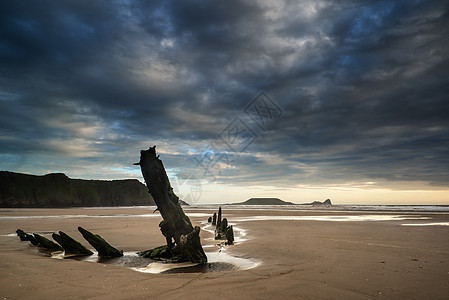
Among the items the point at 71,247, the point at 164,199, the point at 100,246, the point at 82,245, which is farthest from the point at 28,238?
the point at 164,199

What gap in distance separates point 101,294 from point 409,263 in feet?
30.8

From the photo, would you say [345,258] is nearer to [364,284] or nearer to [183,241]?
[364,284]

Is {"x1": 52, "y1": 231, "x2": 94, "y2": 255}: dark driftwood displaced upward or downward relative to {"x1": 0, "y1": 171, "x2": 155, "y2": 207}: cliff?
downward

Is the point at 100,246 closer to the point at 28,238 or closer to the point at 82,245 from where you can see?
the point at 82,245

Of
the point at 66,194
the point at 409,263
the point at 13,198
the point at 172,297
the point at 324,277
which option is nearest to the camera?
the point at 172,297

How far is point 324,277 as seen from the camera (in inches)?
272

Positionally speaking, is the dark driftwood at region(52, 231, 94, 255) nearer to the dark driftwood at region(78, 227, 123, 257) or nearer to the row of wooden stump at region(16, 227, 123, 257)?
the row of wooden stump at region(16, 227, 123, 257)

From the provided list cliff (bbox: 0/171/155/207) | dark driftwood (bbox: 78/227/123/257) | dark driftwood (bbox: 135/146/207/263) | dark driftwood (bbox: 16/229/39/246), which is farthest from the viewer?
cliff (bbox: 0/171/155/207)

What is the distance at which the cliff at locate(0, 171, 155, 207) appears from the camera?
11846cm

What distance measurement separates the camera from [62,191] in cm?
13538

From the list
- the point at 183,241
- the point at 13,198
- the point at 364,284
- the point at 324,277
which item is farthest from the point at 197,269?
the point at 13,198

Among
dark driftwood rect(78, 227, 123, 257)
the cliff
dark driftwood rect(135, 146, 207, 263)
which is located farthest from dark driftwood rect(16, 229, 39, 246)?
the cliff

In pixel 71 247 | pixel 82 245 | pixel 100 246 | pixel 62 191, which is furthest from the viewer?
pixel 62 191

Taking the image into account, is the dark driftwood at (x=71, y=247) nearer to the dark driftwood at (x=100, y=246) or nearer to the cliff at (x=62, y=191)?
the dark driftwood at (x=100, y=246)
